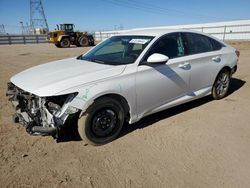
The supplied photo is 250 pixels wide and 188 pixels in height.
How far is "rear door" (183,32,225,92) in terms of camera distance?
14.4ft

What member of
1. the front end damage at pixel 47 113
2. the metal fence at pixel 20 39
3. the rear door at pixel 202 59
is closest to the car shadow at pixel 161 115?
the rear door at pixel 202 59

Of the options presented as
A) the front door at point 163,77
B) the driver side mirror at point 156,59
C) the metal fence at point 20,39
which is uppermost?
the driver side mirror at point 156,59

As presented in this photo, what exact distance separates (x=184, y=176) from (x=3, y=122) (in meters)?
3.28

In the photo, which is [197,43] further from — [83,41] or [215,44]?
[83,41]

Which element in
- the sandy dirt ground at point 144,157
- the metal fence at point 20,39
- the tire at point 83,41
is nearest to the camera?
the sandy dirt ground at point 144,157

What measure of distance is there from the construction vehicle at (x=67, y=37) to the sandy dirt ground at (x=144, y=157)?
2232 cm

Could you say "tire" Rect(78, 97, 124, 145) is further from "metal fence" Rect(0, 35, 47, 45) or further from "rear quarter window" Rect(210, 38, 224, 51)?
"metal fence" Rect(0, 35, 47, 45)

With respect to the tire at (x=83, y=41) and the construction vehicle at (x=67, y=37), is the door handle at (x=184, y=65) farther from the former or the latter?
the tire at (x=83, y=41)

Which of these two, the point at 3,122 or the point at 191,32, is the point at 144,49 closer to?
the point at 191,32

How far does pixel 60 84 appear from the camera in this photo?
3.03 meters

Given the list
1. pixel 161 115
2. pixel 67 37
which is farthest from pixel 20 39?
pixel 161 115

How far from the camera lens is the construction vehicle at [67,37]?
998 inches

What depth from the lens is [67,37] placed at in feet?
84.6

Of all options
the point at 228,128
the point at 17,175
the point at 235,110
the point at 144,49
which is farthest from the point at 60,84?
the point at 235,110
